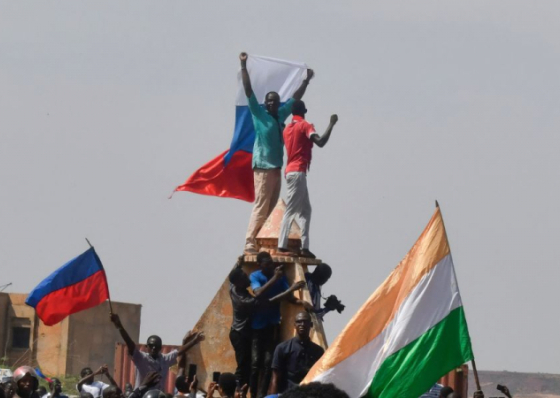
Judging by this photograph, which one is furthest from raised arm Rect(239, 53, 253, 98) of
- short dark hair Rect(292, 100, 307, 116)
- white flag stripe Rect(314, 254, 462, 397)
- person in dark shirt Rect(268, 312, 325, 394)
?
white flag stripe Rect(314, 254, 462, 397)

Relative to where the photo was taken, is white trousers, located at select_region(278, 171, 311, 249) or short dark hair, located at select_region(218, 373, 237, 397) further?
white trousers, located at select_region(278, 171, 311, 249)

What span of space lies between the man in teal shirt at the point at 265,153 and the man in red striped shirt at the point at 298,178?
337 millimetres

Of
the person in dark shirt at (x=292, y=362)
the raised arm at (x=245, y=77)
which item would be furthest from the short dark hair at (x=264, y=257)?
the raised arm at (x=245, y=77)

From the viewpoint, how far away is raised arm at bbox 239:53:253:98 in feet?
62.4

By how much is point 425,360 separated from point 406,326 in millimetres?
329

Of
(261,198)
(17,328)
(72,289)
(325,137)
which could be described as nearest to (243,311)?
(261,198)

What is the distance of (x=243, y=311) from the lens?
1758 centimetres

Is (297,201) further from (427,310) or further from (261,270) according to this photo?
(427,310)

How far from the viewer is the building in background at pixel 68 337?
39688mm

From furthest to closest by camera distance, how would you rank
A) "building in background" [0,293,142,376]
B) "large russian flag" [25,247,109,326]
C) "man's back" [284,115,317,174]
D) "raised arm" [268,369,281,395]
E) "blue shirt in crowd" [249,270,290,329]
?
"building in background" [0,293,142,376]
"large russian flag" [25,247,109,326]
"man's back" [284,115,317,174]
"blue shirt in crowd" [249,270,290,329]
"raised arm" [268,369,281,395]

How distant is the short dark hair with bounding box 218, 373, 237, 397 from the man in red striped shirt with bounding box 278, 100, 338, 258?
4.33 m

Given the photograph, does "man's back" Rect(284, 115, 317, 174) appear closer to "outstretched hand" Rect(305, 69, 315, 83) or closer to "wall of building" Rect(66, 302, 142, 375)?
"outstretched hand" Rect(305, 69, 315, 83)

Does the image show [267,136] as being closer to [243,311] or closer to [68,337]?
[243,311]

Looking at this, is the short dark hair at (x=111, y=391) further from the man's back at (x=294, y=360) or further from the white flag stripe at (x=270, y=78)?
the white flag stripe at (x=270, y=78)
